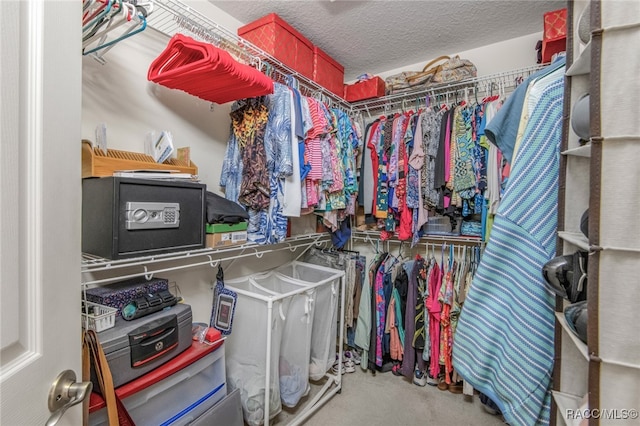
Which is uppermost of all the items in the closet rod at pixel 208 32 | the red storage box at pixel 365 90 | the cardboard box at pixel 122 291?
the red storage box at pixel 365 90

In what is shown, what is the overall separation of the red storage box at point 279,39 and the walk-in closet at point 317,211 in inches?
0.5

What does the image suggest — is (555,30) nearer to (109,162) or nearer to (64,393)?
(109,162)

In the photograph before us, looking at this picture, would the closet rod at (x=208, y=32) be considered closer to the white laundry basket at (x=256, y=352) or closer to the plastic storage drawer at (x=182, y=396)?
the white laundry basket at (x=256, y=352)

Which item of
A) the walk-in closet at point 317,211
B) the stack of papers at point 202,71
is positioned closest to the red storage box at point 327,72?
the walk-in closet at point 317,211

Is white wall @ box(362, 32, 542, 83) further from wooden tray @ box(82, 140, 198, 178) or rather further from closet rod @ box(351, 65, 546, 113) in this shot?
wooden tray @ box(82, 140, 198, 178)

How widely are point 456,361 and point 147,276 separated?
133 centimetres

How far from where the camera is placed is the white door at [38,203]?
0.42 meters

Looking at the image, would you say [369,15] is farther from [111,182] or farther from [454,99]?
[111,182]

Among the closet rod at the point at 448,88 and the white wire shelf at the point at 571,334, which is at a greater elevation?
the closet rod at the point at 448,88

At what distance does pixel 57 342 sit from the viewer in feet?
1.69

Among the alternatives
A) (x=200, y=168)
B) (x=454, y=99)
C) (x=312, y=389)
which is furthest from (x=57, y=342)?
(x=454, y=99)

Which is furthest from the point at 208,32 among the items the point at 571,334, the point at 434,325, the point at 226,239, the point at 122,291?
the point at 434,325

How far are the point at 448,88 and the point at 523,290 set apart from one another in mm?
1726

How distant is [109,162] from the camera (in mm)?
1095
